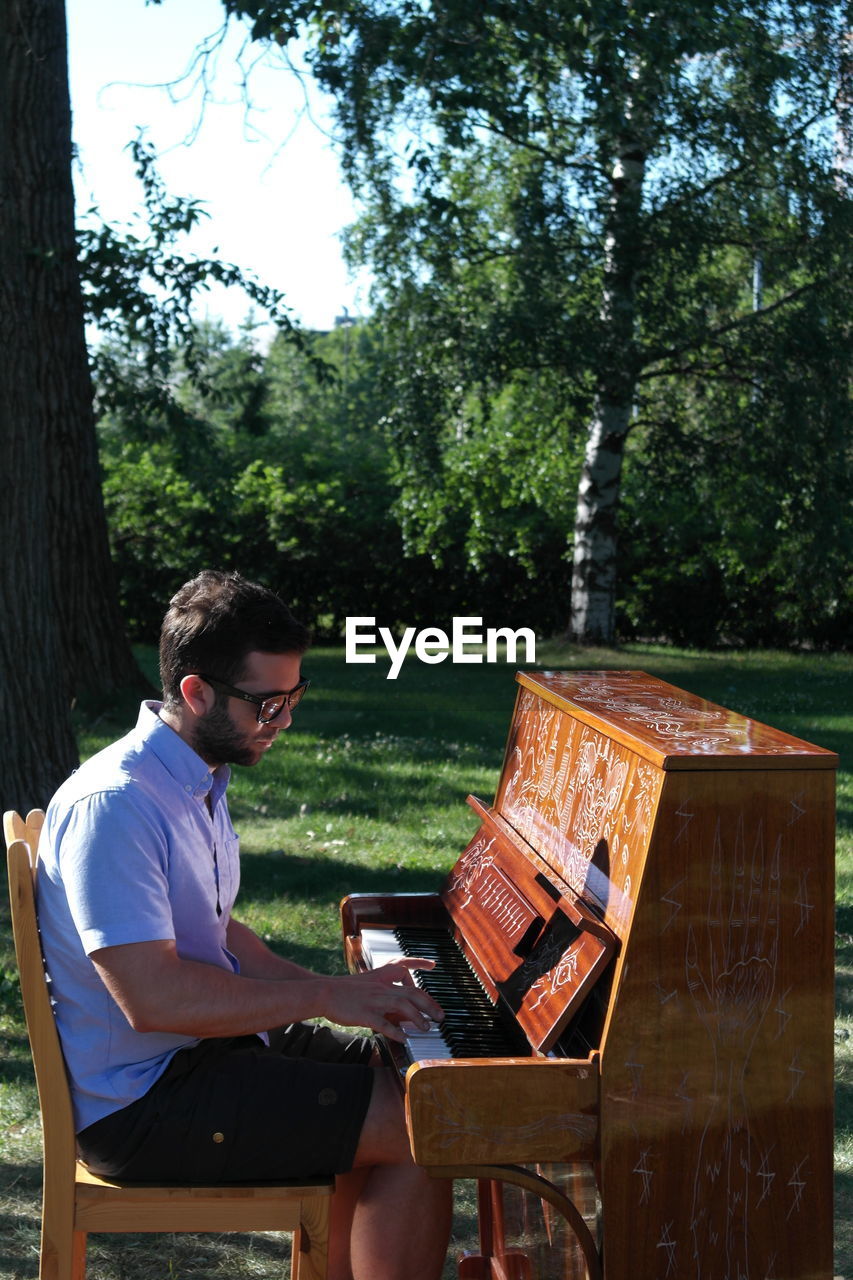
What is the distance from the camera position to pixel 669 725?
277 centimetres

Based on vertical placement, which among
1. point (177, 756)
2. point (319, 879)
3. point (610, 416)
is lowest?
point (319, 879)

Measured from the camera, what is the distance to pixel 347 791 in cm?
901

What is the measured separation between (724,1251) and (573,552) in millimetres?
15144

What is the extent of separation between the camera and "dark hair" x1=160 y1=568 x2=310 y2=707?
2607 mm

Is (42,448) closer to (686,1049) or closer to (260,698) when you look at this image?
(260,698)

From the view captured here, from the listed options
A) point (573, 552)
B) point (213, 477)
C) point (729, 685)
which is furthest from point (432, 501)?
point (729, 685)

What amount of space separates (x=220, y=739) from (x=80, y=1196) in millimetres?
881

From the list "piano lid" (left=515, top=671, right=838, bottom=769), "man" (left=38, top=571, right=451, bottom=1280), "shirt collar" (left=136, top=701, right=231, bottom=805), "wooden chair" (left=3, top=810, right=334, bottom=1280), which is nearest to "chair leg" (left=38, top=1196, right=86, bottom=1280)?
"wooden chair" (left=3, top=810, right=334, bottom=1280)

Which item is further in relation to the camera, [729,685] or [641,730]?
[729,685]

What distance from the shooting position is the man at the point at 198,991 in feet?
7.81

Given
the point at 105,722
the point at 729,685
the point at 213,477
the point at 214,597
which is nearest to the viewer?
the point at 214,597

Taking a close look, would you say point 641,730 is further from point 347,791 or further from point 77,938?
point 347,791

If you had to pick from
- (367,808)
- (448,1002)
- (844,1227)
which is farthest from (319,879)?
(448,1002)

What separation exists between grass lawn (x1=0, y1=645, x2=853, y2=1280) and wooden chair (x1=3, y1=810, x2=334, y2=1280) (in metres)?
1.13
